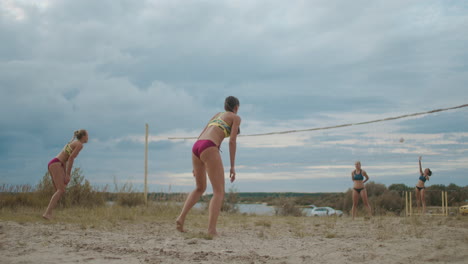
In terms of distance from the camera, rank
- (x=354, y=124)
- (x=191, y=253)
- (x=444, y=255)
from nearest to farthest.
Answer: (x=444, y=255) < (x=191, y=253) < (x=354, y=124)

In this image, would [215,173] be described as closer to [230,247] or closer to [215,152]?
[215,152]

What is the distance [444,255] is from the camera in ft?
12.6

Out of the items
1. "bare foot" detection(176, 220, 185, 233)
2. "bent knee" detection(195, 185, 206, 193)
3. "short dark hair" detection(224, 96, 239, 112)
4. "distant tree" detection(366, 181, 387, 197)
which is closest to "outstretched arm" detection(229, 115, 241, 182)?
"short dark hair" detection(224, 96, 239, 112)

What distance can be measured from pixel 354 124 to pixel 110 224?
7.32 meters

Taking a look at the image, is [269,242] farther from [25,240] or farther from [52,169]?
[52,169]

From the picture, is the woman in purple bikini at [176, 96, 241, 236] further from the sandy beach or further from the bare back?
the sandy beach

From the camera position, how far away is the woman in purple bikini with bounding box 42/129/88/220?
741 cm

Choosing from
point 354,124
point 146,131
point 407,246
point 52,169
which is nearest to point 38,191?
point 146,131

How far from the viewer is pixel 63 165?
25.1 feet

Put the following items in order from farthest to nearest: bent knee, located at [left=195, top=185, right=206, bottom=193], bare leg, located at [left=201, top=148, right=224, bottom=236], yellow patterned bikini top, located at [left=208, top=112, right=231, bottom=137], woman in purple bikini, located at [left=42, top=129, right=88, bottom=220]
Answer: woman in purple bikini, located at [left=42, top=129, right=88, bottom=220] < bent knee, located at [left=195, top=185, right=206, bottom=193] < yellow patterned bikini top, located at [left=208, top=112, right=231, bottom=137] < bare leg, located at [left=201, top=148, right=224, bottom=236]

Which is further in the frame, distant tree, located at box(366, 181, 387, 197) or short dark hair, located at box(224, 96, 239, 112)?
distant tree, located at box(366, 181, 387, 197)

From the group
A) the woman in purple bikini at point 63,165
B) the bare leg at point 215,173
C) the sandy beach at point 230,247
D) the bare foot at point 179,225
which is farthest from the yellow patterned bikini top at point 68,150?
the bare leg at point 215,173


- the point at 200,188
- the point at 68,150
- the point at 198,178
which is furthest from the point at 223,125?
the point at 68,150

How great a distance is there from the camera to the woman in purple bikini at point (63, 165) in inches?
292
